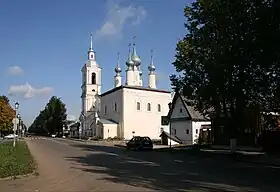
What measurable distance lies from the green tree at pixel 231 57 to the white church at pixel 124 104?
5229cm

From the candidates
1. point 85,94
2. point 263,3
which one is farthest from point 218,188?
point 85,94

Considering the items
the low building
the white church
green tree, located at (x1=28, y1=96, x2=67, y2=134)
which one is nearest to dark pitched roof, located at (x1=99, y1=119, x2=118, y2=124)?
the white church

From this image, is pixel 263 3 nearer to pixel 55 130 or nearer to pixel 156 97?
pixel 156 97

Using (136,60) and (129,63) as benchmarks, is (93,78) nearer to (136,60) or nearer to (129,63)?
(129,63)

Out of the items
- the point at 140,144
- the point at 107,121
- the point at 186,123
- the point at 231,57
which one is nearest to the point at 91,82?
the point at 107,121

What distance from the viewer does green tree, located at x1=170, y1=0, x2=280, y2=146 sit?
19094mm

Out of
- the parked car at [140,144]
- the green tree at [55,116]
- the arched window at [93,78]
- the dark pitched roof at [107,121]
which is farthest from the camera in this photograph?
the green tree at [55,116]

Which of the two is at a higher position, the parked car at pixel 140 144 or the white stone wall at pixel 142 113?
the white stone wall at pixel 142 113

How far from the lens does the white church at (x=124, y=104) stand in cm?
8569

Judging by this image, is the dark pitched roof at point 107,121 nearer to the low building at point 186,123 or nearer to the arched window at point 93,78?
the arched window at point 93,78

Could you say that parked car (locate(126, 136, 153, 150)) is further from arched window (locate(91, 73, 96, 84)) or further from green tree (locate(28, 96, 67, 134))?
green tree (locate(28, 96, 67, 134))

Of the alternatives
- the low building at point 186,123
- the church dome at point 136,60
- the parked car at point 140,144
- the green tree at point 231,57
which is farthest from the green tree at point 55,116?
the green tree at point 231,57

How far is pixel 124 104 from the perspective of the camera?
85.0 m

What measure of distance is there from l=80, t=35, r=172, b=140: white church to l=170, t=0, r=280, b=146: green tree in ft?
172
